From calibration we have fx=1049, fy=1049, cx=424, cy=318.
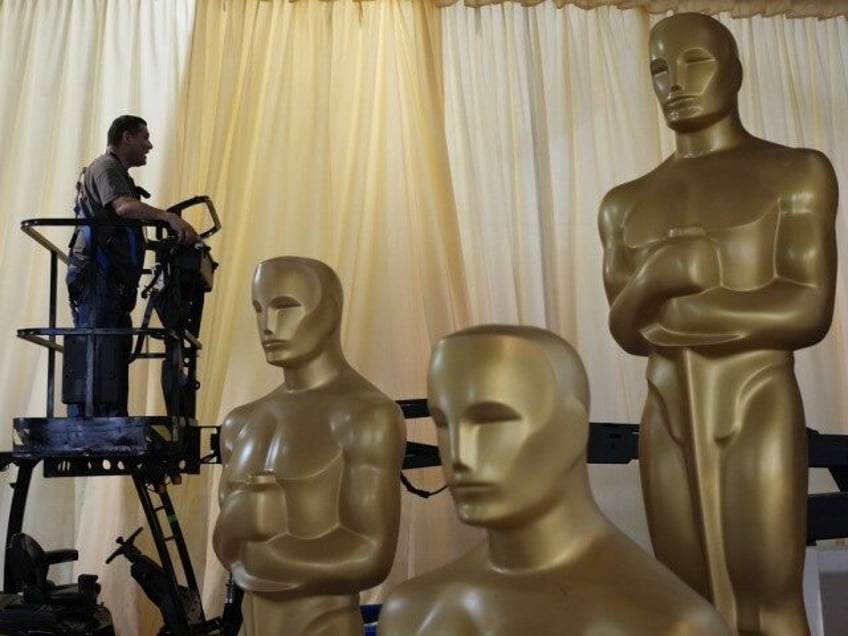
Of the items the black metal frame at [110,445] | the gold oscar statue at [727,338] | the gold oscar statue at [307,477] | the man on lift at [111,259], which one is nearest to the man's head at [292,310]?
the gold oscar statue at [307,477]

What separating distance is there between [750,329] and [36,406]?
3774mm

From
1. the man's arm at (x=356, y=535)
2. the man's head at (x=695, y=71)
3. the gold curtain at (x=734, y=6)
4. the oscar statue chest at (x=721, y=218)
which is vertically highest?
the gold curtain at (x=734, y=6)

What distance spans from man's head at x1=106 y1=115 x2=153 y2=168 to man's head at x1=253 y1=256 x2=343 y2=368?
6.76ft

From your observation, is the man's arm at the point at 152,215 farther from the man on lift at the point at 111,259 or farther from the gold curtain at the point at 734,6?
the gold curtain at the point at 734,6

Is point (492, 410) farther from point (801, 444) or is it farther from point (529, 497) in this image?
point (801, 444)

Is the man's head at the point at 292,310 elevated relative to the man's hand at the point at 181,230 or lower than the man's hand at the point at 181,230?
lower

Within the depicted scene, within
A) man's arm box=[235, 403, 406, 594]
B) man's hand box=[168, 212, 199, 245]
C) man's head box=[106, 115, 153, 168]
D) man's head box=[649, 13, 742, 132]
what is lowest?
man's arm box=[235, 403, 406, 594]

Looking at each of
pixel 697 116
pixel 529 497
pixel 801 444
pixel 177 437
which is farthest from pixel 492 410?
pixel 177 437

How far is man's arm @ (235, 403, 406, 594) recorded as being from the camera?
178 cm

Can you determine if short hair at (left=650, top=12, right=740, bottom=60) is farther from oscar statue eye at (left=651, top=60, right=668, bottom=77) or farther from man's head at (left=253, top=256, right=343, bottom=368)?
man's head at (left=253, top=256, right=343, bottom=368)

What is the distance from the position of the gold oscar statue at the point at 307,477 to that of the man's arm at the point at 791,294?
1.92ft

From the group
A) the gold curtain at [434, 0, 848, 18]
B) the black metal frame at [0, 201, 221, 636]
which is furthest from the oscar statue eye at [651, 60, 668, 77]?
the gold curtain at [434, 0, 848, 18]

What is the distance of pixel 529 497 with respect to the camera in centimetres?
122

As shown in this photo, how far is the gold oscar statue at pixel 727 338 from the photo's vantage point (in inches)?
72.1
